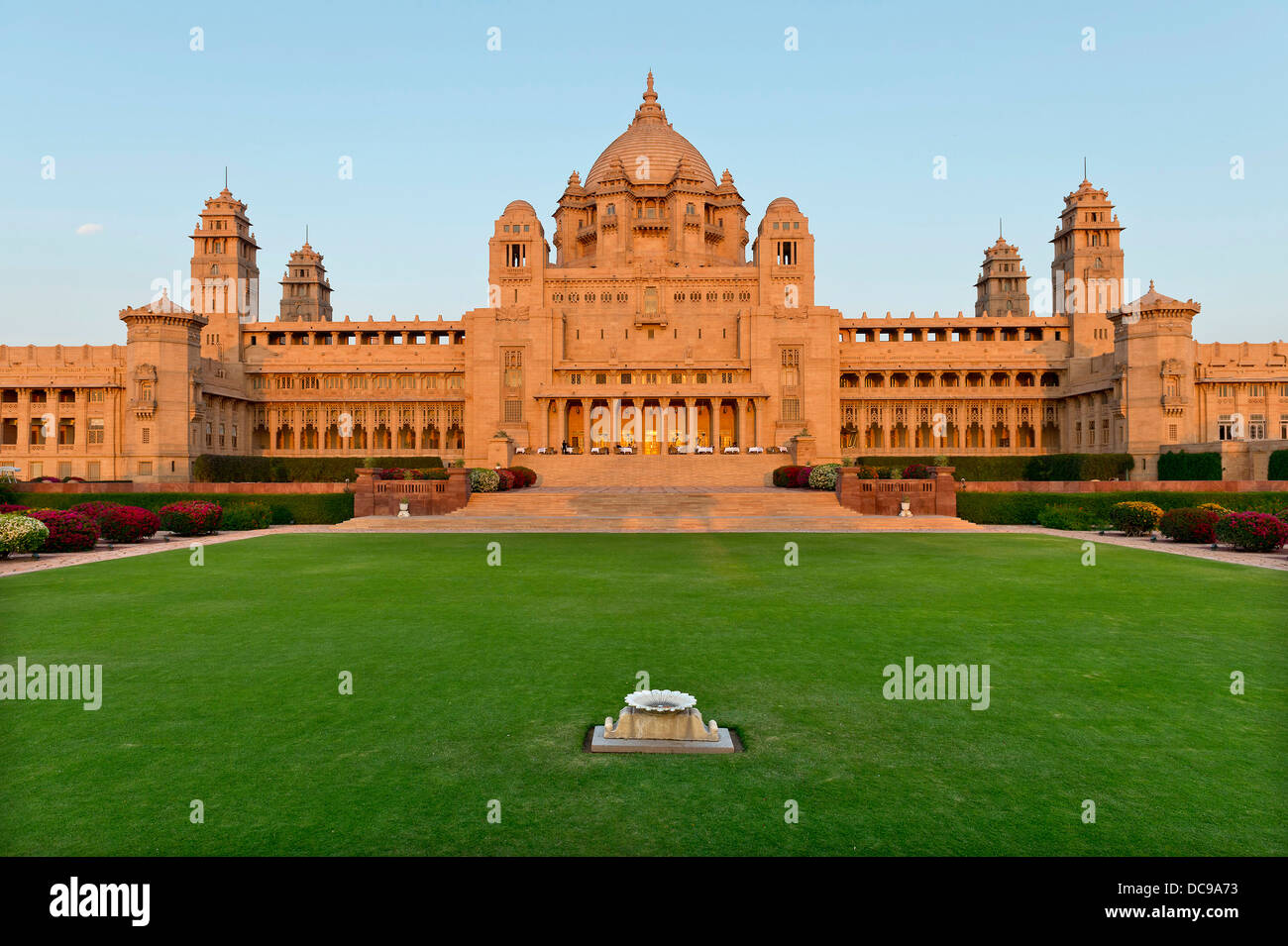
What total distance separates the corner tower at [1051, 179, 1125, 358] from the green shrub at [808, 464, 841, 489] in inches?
1985

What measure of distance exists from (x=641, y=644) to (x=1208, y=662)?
744 cm

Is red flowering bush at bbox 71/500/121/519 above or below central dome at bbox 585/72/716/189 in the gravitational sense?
below

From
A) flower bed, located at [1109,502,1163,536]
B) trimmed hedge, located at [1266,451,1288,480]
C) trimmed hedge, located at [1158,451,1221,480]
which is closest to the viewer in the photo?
flower bed, located at [1109,502,1163,536]

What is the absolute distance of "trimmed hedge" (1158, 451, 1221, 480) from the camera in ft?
152

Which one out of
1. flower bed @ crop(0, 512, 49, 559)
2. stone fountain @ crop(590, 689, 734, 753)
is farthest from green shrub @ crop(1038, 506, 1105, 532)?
flower bed @ crop(0, 512, 49, 559)

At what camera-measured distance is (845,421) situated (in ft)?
258

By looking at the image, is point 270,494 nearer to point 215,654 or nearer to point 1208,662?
point 215,654

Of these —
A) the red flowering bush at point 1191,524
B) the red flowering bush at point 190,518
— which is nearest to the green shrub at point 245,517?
the red flowering bush at point 190,518

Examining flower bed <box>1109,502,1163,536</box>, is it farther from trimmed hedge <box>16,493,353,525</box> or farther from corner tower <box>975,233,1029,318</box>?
corner tower <box>975,233,1029,318</box>

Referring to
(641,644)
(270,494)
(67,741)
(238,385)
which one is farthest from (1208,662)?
(238,385)

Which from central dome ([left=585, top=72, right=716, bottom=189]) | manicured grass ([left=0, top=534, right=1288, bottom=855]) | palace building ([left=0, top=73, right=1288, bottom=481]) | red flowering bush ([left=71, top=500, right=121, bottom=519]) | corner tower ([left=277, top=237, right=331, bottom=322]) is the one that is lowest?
manicured grass ([left=0, top=534, right=1288, bottom=855])

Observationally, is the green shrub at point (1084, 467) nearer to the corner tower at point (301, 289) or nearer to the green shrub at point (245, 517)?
the green shrub at point (245, 517)

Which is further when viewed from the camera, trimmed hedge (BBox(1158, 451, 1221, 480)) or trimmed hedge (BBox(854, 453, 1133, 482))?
trimmed hedge (BBox(854, 453, 1133, 482))
